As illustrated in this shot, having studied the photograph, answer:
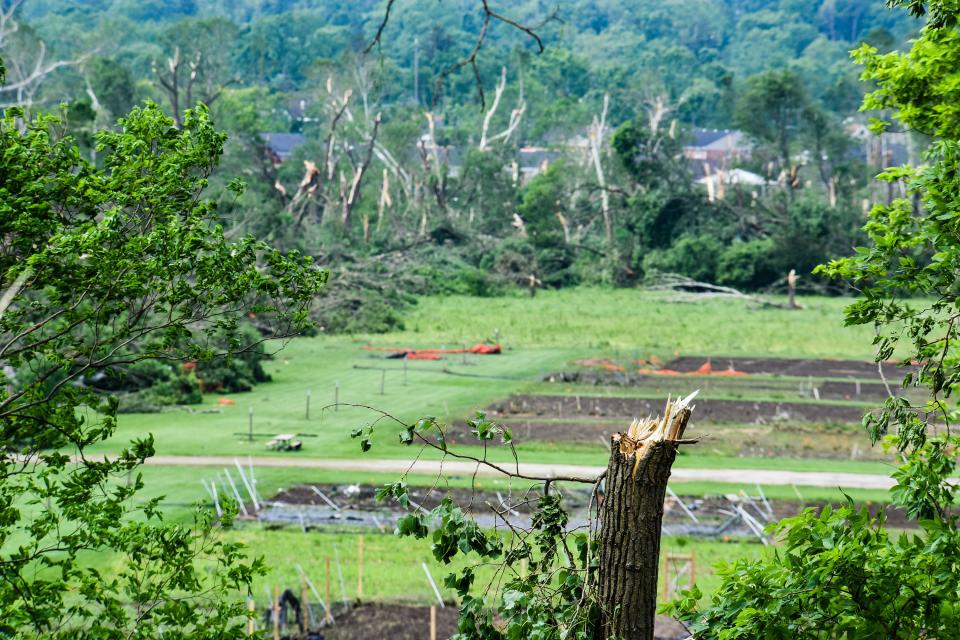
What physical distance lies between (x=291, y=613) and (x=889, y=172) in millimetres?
10070

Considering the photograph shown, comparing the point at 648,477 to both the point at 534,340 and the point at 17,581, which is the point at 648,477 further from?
the point at 534,340

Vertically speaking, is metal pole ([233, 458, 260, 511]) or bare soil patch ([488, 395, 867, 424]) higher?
metal pole ([233, 458, 260, 511])

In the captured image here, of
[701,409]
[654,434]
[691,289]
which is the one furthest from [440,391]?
[654,434]

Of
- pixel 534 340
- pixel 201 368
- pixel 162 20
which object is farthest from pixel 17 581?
pixel 162 20

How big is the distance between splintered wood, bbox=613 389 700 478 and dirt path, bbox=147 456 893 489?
63.6 feet

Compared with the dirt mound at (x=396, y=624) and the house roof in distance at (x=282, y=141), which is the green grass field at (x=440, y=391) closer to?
the dirt mound at (x=396, y=624)

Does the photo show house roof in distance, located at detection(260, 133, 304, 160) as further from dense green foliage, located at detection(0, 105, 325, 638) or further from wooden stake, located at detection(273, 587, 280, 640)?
dense green foliage, located at detection(0, 105, 325, 638)

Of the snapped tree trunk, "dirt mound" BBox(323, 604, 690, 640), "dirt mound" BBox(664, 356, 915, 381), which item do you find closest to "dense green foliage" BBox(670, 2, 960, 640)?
the snapped tree trunk

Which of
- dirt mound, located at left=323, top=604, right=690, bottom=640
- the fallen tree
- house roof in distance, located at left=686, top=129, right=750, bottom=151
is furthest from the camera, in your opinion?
house roof in distance, located at left=686, top=129, right=750, bottom=151

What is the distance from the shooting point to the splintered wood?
5.92 meters

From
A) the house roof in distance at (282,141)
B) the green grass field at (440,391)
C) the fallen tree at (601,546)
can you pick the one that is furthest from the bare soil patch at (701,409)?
the house roof in distance at (282,141)

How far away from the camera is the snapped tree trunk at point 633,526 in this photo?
599 centimetres

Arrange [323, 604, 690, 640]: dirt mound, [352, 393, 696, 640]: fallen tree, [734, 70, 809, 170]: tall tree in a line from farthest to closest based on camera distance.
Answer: [734, 70, 809, 170]: tall tree, [323, 604, 690, 640]: dirt mound, [352, 393, 696, 640]: fallen tree

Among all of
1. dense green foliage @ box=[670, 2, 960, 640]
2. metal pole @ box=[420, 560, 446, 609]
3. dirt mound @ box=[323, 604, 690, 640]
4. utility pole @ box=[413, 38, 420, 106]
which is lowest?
dirt mound @ box=[323, 604, 690, 640]
